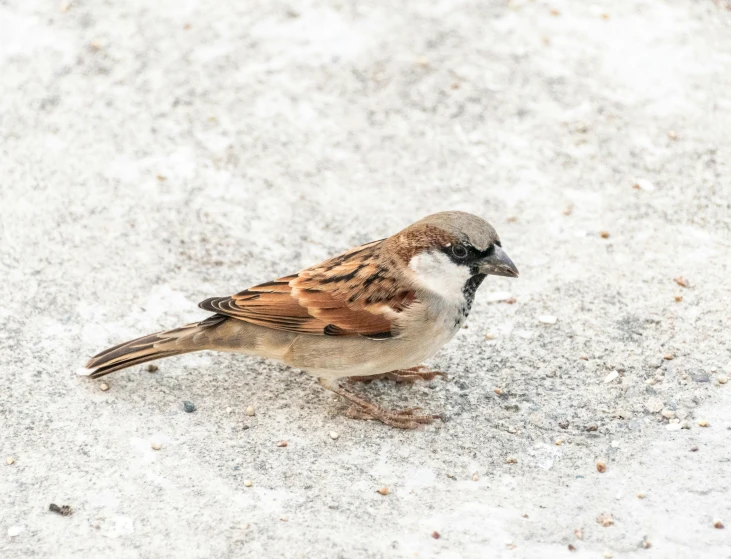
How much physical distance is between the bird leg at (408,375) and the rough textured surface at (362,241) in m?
0.06

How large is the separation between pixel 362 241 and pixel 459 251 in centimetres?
135

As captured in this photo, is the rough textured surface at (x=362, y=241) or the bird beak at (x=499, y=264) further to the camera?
the bird beak at (x=499, y=264)

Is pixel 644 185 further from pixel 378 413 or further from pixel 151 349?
pixel 151 349

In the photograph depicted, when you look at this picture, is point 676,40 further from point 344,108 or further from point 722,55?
point 344,108

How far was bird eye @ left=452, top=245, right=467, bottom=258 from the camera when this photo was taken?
13.6 feet

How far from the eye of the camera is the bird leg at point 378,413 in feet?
14.1

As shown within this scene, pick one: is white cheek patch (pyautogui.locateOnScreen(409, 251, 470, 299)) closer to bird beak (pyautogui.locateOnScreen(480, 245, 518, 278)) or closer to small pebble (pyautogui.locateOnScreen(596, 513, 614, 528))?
bird beak (pyautogui.locateOnScreen(480, 245, 518, 278))

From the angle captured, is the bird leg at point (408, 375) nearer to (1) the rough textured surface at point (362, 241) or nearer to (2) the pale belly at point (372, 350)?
(1) the rough textured surface at point (362, 241)

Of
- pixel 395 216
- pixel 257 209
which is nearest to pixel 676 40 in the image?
pixel 395 216

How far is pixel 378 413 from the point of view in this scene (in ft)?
14.2

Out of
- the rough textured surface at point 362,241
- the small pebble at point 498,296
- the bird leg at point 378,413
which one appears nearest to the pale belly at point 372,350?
the bird leg at point 378,413

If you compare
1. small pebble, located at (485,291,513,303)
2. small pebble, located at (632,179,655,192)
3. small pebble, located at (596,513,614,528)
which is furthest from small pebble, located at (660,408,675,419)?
small pebble, located at (632,179,655,192)

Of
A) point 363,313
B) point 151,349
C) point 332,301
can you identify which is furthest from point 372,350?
point 151,349

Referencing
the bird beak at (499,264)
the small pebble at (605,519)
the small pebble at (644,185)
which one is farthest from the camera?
the small pebble at (644,185)
